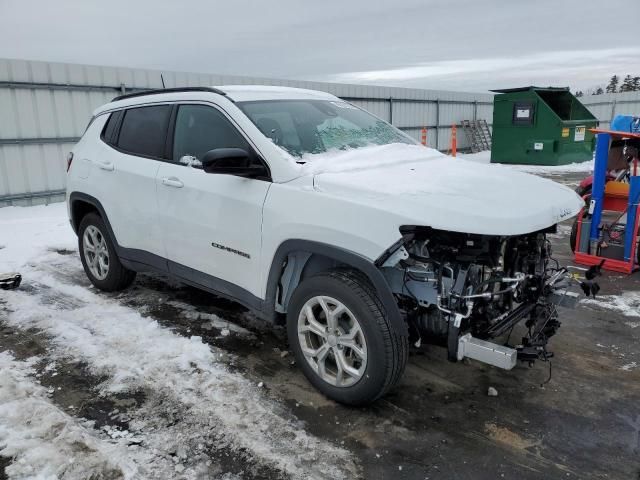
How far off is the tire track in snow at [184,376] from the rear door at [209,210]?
0.59 metres

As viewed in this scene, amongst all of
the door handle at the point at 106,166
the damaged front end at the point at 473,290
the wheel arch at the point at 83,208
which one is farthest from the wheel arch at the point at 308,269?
the door handle at the point at 106,166

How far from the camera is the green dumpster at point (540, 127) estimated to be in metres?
16.3

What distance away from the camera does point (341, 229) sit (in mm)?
2965

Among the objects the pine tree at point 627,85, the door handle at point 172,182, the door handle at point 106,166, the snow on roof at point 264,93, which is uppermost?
the pine tree at point 627,85

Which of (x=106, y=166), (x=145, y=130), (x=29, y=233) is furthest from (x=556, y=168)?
(x=106, y=166)

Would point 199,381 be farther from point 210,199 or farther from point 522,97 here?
point 522,97

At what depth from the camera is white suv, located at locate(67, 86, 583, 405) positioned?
113 inches

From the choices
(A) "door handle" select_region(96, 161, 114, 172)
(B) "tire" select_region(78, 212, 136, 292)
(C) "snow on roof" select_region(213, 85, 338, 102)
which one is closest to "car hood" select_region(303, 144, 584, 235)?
(C) "snow on roof" select_region(213, 85, 338, 102)

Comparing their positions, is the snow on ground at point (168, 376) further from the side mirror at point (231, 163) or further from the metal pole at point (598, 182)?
the metal pole at point (598, 182)

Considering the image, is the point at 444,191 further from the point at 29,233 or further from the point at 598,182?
the point at 29,233

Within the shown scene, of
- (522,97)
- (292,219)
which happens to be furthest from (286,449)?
(522,97)

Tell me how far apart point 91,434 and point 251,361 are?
1190mm

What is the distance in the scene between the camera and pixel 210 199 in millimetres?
3760

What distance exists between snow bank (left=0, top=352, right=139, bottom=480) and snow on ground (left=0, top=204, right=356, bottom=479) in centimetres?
3
